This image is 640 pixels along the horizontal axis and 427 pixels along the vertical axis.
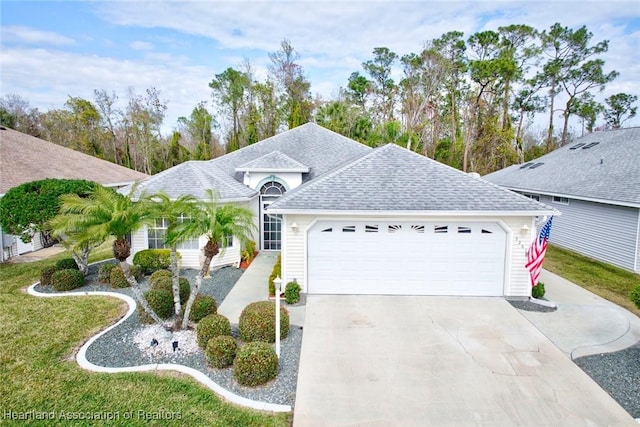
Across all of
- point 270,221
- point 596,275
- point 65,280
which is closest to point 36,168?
point 65,280

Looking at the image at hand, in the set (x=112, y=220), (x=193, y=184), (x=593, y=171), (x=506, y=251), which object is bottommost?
(x=506, y=251)

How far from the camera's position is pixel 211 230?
22.9 ft

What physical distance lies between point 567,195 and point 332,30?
597 inches

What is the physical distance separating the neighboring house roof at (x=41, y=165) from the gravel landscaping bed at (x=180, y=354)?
11.3 meters

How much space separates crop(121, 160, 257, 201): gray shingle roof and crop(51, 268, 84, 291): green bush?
3659 mm

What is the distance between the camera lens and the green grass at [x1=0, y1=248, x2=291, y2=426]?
522 cm

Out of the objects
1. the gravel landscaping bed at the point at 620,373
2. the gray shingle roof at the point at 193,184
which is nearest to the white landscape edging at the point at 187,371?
the gravel landscaping bed at the point at 620,373

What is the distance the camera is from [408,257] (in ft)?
33.4

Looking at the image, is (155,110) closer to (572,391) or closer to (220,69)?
(220,69)

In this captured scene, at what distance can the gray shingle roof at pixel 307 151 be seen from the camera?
17391mm

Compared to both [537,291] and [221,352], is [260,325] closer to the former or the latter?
[221,352]

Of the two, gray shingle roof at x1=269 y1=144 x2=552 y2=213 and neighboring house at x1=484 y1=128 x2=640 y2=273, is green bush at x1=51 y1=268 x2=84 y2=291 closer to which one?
gray shingle roof at x1=269 y1=144 x2=552 y2=213

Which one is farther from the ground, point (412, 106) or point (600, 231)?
point (412, 106)

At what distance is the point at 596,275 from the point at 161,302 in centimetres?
1459
